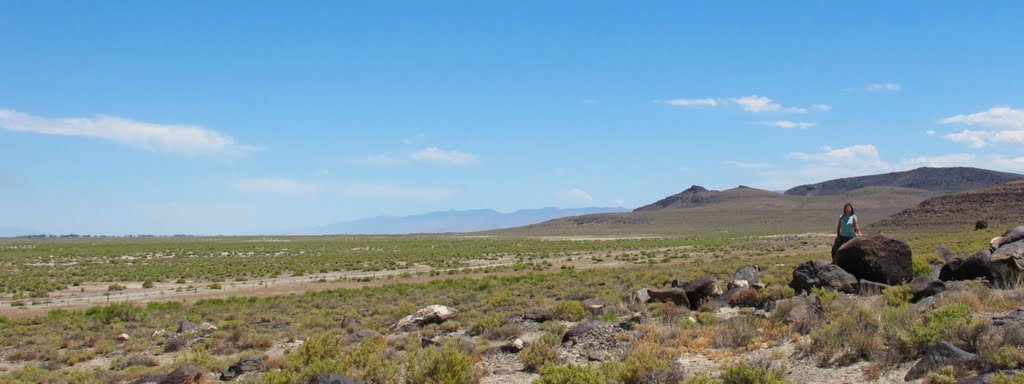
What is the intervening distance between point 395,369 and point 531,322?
19.2 ft

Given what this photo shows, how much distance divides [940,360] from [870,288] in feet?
23.2

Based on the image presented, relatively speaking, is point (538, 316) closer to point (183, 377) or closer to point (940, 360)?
point (183, 377)

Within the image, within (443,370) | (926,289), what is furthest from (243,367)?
(926,289)

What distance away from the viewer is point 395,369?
10.9 metres

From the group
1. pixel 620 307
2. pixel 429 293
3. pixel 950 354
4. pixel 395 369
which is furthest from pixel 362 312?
pixel 950 354

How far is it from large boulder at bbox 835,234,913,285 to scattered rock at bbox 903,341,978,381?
7901 millimetres

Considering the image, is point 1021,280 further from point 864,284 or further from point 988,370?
point 988,370

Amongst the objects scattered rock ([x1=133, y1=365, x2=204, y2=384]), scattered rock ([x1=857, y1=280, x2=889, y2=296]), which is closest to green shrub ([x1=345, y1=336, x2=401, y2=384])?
scattered rock ([x1=133, y1=365, x2=204, y2=384])

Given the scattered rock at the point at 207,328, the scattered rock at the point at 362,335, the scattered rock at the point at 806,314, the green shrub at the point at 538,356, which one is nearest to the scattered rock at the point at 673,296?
the scattered rock at the point at 806,314

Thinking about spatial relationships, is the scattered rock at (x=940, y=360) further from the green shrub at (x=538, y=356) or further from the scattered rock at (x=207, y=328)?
the scattered rock at (x=207, y=328)

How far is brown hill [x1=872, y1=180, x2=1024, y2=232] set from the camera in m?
74.0

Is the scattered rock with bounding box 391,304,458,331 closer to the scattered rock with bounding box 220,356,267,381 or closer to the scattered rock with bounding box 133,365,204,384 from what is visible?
the scattered rock with bounding box 220,356,267,381

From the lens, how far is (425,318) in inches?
690

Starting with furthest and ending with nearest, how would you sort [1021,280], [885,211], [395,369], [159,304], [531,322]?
[885,211], [159,304], [531,322], [1021,280], [395,369]
